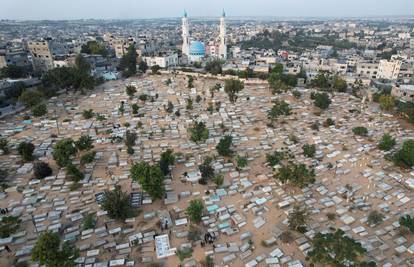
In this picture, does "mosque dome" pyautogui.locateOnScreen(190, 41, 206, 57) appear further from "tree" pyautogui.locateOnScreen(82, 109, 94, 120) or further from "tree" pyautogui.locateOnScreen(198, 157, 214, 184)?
"tree" pyautogui.locateOnScreen(198, 157, 214, 184)

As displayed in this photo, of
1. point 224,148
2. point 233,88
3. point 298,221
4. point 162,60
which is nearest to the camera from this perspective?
point 298,221

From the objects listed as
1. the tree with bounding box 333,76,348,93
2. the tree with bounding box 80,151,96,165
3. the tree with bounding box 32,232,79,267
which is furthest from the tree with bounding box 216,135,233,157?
the tree with bounding box 333,76,348,93

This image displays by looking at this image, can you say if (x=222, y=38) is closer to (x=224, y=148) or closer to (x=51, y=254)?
(x=224, y=148)

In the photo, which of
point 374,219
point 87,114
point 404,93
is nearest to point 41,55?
point 87,114

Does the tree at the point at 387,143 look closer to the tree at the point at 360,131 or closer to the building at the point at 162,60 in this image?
the tree at the point at 360,131

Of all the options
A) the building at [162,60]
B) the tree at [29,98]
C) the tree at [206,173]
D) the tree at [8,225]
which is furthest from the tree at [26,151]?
the building at [162,60]

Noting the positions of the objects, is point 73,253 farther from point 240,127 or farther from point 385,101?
point 385,101
